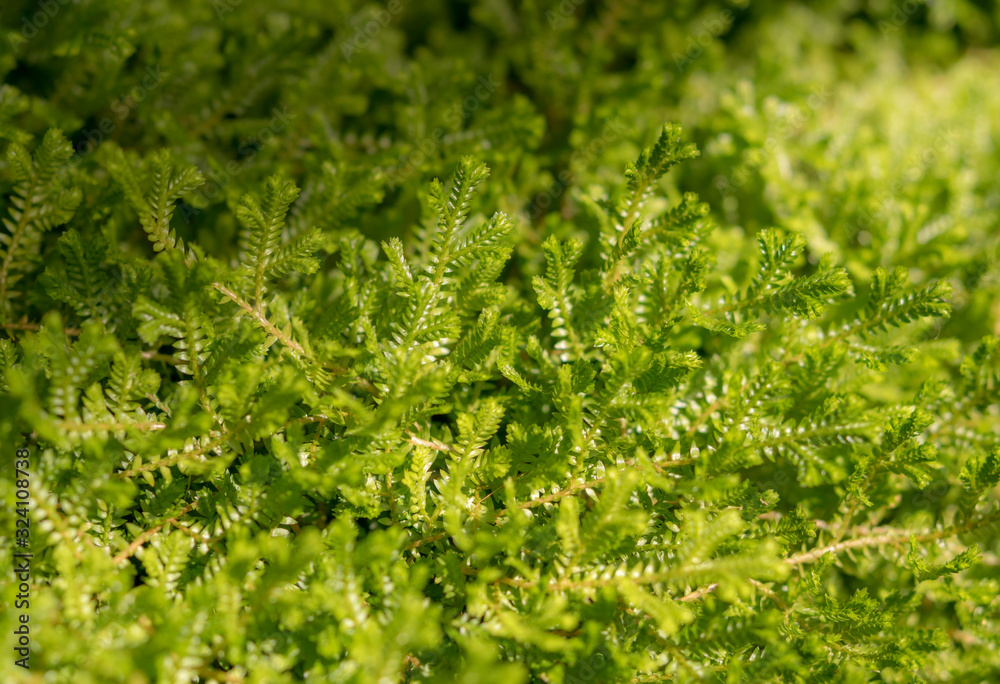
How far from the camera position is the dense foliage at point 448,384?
644mm

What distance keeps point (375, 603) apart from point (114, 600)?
0.80 ft

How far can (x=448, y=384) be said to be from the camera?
2.36 feet

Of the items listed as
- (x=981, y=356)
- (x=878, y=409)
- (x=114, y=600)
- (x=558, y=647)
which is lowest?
(x=114, y=600)

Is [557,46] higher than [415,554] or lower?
higher

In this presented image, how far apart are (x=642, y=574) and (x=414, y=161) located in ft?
2.32

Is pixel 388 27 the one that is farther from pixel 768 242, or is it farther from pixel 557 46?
pixel 768 242

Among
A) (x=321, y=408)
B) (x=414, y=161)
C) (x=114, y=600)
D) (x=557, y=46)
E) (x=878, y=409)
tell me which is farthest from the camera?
(x=557, y=46)

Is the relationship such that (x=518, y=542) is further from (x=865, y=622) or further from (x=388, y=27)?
(x=388, y=27)

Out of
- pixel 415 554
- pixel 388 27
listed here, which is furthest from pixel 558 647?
pixel 388 27

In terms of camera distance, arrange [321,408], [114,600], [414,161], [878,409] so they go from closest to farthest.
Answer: [114,600] → [321,408] → [878,409] → [414,161]

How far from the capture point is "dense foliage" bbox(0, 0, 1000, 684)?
25.3 inches

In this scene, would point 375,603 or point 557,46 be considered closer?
point 375,603

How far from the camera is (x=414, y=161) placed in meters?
1.04

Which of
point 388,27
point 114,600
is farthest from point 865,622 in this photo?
point 388,27
